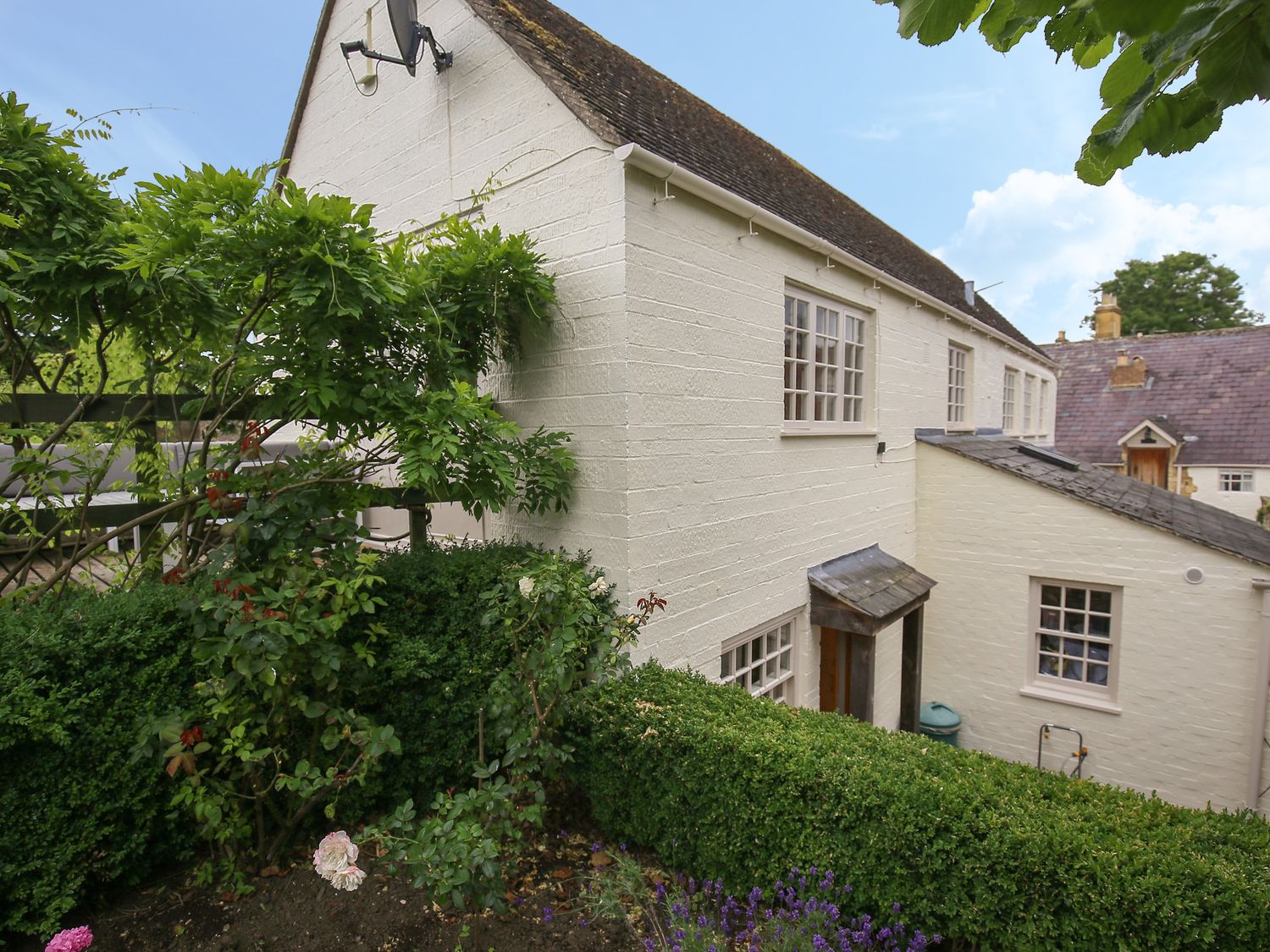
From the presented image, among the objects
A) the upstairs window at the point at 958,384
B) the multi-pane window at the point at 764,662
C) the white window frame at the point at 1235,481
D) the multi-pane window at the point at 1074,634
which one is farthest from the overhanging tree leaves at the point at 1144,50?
the white window frame at the point at 1235,481

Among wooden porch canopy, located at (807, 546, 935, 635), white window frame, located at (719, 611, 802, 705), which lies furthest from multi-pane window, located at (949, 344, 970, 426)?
white window frame, located at (719, 611, 802, 705)

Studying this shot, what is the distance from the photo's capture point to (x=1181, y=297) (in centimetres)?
4006

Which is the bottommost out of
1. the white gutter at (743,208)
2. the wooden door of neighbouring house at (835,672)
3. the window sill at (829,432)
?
the wooden door of neighbouring house at (835,672)

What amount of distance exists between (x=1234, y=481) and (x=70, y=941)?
1218 inches

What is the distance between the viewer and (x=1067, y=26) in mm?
1671

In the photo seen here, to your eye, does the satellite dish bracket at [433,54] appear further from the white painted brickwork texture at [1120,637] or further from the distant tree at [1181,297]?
the distant tree at [1181,297]

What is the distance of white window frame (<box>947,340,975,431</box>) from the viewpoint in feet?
37.0

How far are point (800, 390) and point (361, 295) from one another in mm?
4603

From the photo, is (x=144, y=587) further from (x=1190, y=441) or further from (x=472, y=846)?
(x=1190, y=441)

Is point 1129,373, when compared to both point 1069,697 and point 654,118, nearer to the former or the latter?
point 1069,697

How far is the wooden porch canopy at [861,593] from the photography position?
6.70m

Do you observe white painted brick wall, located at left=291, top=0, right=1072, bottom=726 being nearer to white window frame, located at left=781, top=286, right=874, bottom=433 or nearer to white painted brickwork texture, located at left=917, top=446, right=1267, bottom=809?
white window frame, located at left=781, top=286, right=874, bottom=433

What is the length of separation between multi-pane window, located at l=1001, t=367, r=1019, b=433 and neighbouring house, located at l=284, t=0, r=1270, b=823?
428cm

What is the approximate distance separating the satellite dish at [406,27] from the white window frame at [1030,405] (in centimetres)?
1554
